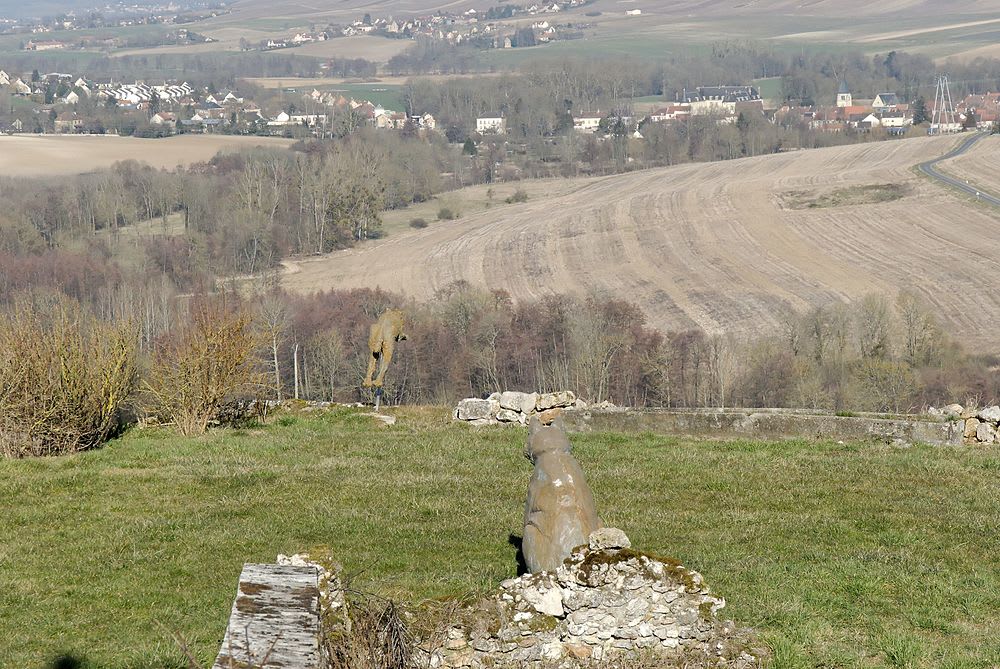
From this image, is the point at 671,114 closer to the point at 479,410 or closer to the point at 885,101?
the point at 885,101

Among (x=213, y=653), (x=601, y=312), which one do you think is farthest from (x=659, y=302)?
(x=213, y=653)

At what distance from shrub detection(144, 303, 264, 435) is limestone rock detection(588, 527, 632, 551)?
1105 cm

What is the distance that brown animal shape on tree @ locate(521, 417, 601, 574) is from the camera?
9.88 m

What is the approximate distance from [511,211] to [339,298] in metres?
30.2

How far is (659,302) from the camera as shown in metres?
66.5

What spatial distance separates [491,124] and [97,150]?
56.7 meters

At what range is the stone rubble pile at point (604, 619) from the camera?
8359 mm

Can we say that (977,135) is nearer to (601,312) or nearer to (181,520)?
(601,312)

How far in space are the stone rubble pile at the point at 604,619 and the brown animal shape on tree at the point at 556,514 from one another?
47.7 inches

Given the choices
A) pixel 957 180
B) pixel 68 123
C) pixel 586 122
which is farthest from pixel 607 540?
pixel 68 123

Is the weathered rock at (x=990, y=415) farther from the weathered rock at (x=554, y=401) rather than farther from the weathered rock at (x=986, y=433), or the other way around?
the weathered rock at (x=554, y=401)

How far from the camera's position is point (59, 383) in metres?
17.1

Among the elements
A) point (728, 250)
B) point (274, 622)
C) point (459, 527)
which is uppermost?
point (274, 622)

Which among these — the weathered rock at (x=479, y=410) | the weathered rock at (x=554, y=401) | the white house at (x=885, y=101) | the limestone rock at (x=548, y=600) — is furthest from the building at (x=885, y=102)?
the limestone rock at (x=548, y=600)
